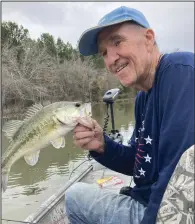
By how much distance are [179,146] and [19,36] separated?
36.1 m

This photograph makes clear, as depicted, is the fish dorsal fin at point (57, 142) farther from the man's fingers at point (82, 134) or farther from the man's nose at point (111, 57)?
the man's nose at point (111, 57)

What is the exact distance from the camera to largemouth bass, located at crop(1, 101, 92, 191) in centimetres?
243

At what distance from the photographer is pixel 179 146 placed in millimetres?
1839

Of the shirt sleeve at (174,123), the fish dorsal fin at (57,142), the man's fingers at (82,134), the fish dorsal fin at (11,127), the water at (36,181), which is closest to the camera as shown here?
the shirt sleeve at (174,123)

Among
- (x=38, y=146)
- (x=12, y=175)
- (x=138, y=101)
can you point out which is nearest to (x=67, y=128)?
(x=38, y=146)

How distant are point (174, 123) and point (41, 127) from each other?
39.9 inches

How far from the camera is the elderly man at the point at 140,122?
1872mm

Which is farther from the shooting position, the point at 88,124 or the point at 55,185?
the point at 55,185

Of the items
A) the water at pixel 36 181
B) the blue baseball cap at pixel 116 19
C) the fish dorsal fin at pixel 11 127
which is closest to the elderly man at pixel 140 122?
the blue baseball cap at pixel 116 19

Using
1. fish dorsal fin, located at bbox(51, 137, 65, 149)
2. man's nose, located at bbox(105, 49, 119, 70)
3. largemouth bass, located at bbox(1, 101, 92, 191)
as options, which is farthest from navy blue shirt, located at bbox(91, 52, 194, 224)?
fish dorsal fin, located at bbox(51, 137, 65, 149)

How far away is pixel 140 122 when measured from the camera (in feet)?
→ 8.54

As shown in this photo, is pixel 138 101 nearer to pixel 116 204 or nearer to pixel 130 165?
pixel 130 165

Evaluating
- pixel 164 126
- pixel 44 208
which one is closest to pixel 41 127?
pixel 164 126

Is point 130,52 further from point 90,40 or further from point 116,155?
point 116,155
